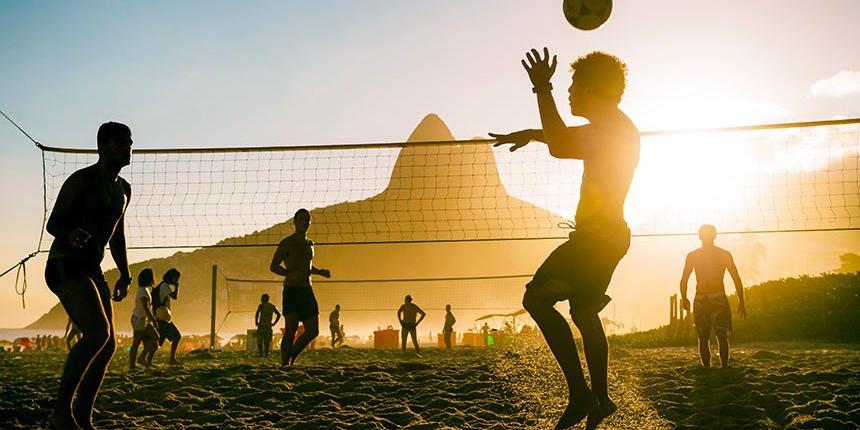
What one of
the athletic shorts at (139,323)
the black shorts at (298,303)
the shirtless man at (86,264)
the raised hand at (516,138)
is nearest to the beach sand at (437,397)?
the black shorts at (298,303)

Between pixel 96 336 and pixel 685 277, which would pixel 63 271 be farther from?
pixel 685 277

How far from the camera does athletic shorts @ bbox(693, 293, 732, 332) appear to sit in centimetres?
804

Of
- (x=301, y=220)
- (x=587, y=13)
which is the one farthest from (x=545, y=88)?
(x=301, y=220)

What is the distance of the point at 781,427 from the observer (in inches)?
194

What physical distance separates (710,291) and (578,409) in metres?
4.74

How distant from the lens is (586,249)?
3.94 m

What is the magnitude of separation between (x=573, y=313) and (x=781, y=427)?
A: 1.87 meters

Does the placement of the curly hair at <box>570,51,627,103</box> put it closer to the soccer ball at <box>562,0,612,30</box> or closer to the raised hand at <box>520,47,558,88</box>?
the raised hand at <box>520,47,558,88</box>

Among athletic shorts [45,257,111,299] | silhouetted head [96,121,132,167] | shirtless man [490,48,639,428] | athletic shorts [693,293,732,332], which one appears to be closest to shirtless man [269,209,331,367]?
silhouetted head [96,121,132,167]

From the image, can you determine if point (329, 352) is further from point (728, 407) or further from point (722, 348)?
point (728, 407)

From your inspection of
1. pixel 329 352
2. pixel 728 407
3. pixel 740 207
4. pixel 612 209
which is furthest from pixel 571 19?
pixel 329 352

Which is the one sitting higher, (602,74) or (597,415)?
(602,74)

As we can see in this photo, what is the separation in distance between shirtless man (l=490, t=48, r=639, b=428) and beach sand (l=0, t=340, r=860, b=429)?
3.24 feet

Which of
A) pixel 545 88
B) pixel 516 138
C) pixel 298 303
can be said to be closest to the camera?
pixel 545 88
